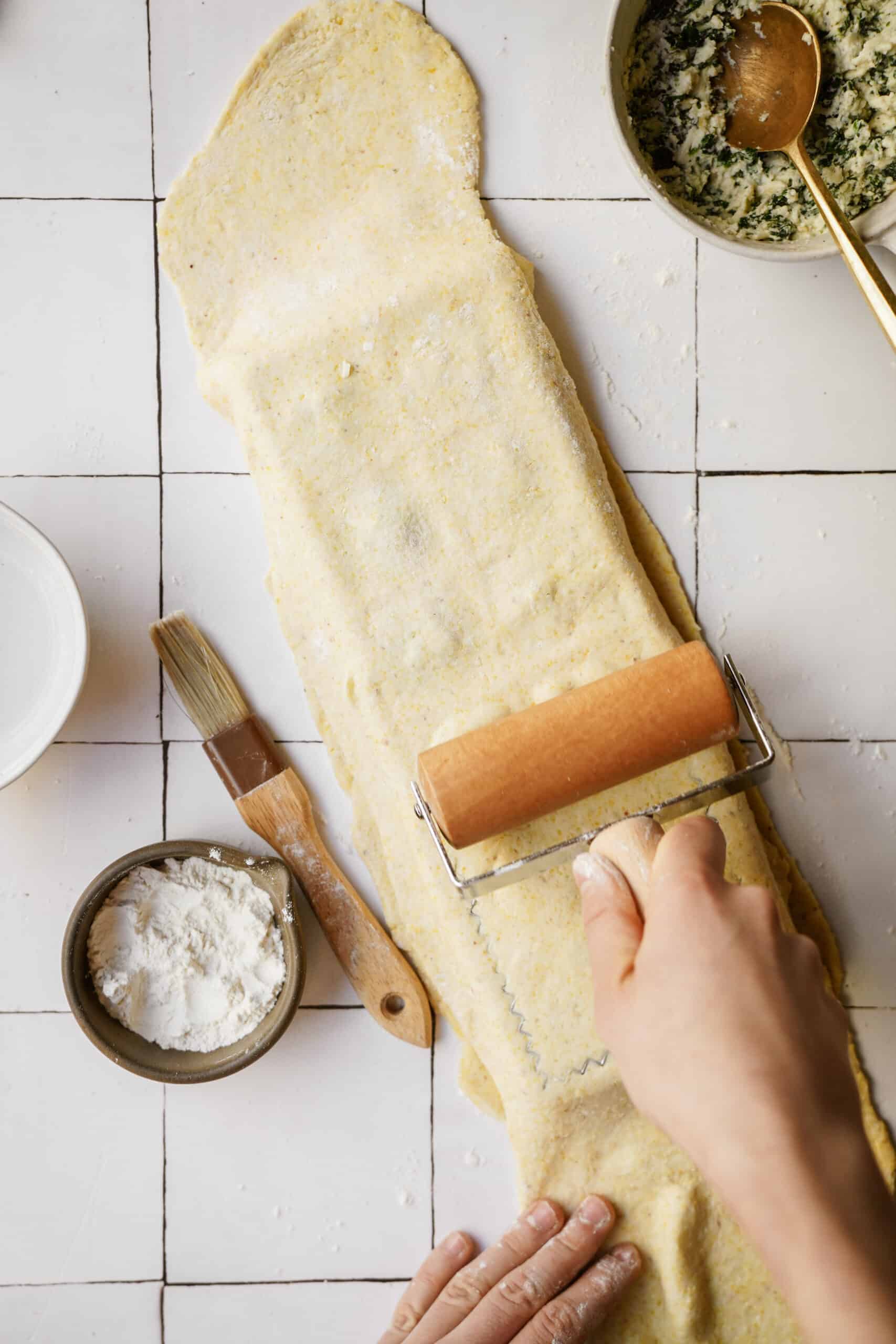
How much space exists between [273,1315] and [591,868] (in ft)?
2.61

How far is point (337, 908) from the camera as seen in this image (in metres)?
1.21

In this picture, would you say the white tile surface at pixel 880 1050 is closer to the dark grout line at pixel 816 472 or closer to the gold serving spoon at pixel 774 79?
the dark grout line at pixel 816 472

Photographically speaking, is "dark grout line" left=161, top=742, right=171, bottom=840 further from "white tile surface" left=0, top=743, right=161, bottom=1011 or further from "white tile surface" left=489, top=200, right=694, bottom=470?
"white tile surface" left=489, top=200, right=694, bottom=470

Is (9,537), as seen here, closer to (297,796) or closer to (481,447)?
(297,796)

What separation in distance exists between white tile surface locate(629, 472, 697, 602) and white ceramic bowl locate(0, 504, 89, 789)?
74cm

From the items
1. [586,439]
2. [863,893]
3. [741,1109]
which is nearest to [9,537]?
[586,439]

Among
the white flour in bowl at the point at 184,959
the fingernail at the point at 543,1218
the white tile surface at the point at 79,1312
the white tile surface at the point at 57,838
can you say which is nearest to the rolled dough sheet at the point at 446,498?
the fingernail at the point at 543,1218

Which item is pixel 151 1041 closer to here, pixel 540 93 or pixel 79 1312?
pixel 79 1312

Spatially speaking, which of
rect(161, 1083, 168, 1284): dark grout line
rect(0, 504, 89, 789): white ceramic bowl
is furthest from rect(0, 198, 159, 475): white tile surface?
rect(161, 1083, 168, 1284): dark grout line

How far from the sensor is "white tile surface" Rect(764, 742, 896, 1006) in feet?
4.02

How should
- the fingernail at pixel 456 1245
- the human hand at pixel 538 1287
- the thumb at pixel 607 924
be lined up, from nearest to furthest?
1. the thumb at pixel 607 924
2. the human hand at pixel 538 1287
3. the fingernail at pixel 456 1245

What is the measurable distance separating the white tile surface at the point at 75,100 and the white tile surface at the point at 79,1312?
1.40 meters

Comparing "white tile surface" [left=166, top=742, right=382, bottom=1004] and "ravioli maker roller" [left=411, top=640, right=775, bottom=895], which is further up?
"ravioli maker roller" [left=411, top=640, right=775, bottom=895]

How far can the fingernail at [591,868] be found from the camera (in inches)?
Answer: 35.9
